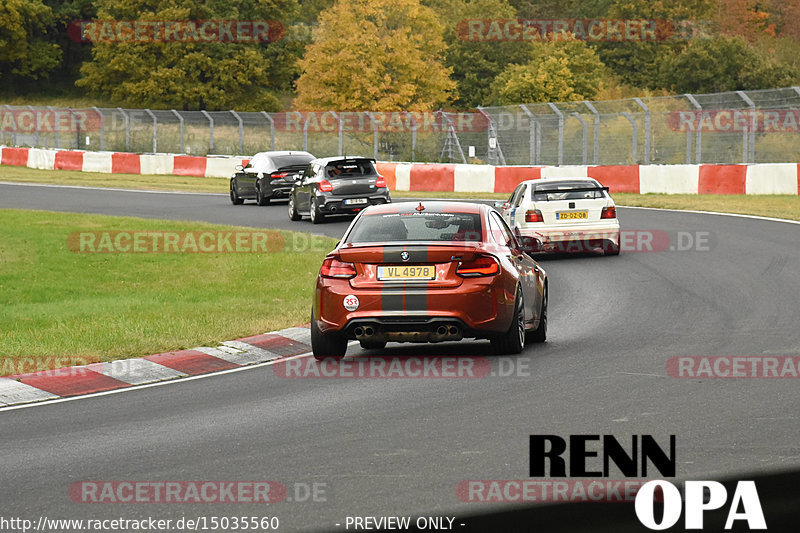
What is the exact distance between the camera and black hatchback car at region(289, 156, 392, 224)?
27.5 meters

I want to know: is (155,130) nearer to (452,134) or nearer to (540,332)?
(452,134)

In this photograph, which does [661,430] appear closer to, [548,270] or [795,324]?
[795,324]

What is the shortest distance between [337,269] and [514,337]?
168 cm

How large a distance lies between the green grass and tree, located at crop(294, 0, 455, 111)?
57.0 meters

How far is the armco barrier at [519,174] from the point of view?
31.9m

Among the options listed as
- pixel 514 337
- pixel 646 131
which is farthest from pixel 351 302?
pixel 646 131

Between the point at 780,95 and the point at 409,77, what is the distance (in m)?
52.2

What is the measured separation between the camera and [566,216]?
2014 centimetres

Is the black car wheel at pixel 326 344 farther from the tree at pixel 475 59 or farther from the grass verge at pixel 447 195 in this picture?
the tree at pixel 475 59

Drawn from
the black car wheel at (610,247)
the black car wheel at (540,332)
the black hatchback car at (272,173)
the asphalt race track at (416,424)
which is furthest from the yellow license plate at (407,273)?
the black hatchback car at (272,173)

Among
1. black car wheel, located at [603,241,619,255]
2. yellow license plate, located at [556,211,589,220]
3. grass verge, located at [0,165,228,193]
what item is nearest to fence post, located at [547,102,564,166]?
grass verge, located at [0,165,228,193]

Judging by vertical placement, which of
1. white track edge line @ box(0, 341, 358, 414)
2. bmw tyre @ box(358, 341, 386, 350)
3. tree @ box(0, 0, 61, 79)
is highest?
tree @ box(0, 0, 61, 79)

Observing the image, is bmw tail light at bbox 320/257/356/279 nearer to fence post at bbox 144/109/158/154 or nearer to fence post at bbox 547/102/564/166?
fence post at bbox 547/102/564/166

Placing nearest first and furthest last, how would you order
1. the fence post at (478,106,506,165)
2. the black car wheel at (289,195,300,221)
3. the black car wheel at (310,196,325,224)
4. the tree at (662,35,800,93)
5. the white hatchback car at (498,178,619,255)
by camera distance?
the white hatchback car at (498,178,619,255) → the black car wheel at (310,196,325,224) → the black car wheel at (289,195,300,221) → the fence post at (478,106,506,165) → the tree at (662,35,800,93)
